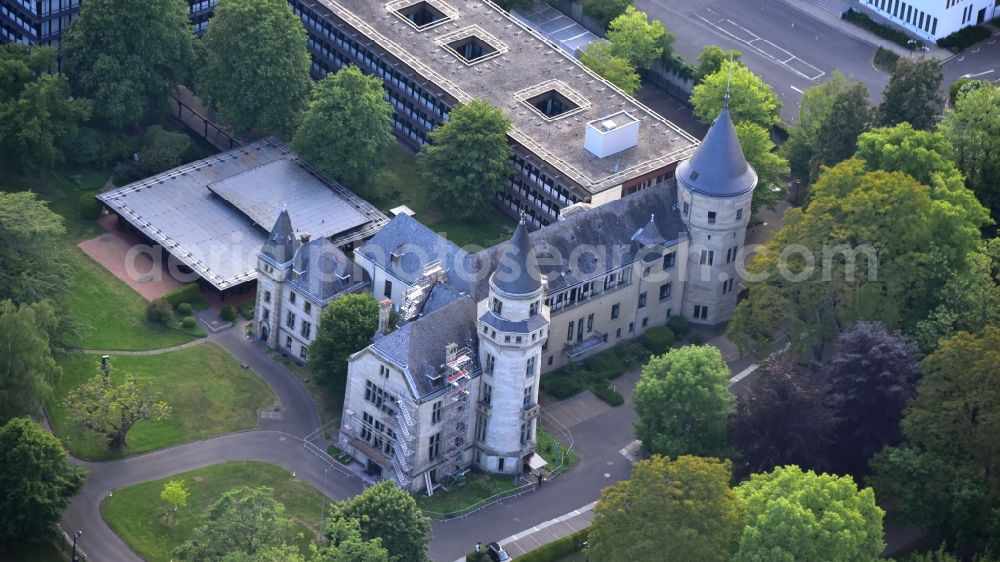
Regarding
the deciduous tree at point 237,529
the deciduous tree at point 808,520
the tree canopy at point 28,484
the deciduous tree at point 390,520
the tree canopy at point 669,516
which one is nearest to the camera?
the deciduous tree at point 237,529

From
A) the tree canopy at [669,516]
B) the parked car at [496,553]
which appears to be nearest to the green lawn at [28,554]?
the parked car at [496,553]

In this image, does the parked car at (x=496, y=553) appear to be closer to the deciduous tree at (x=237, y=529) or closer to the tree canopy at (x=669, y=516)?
the tree canopy at (x=669, y=516)

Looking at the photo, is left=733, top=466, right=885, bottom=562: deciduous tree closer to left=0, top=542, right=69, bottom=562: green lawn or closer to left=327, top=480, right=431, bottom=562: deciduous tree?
left=327, top=480, right=431, bottom=562: deciduous tree

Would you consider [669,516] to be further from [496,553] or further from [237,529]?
[237,529]

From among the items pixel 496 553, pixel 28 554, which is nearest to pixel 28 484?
pixel 28 554

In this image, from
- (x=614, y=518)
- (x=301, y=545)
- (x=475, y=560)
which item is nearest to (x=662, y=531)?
(x=614, y=518)
